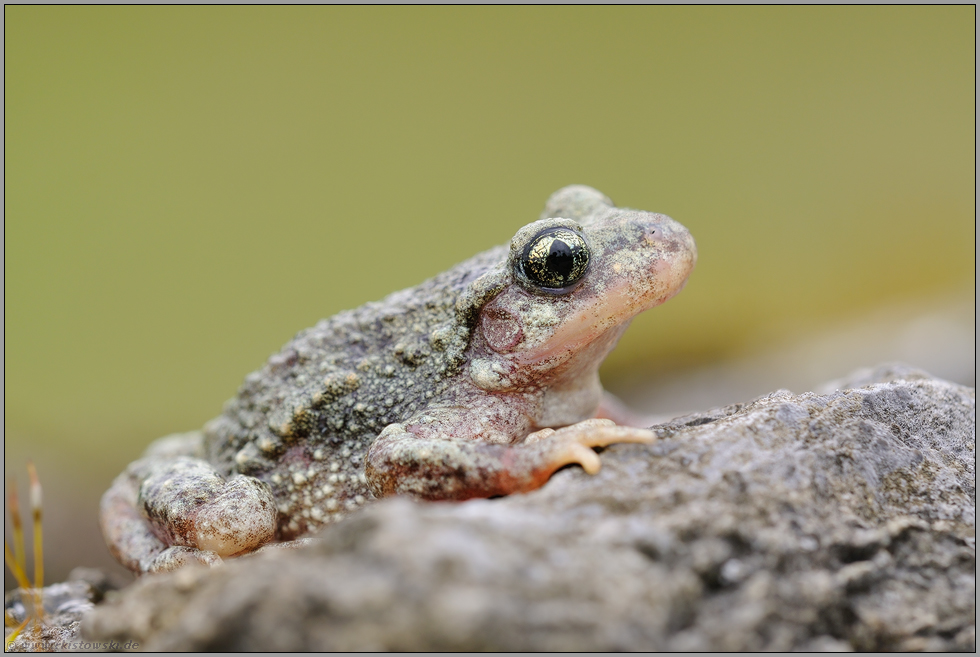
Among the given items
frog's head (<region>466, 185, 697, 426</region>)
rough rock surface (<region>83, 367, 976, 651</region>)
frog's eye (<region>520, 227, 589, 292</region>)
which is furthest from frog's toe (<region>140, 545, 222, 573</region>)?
frog's eye (<region>520, 227, 589, 292</region>)

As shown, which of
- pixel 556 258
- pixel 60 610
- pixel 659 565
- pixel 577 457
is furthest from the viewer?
pixel 60 610

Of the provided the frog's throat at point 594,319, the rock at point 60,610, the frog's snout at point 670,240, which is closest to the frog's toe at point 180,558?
the rock at point 60,610

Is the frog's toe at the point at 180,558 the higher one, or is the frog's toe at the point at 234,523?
the frog's toe at the point at 234,523

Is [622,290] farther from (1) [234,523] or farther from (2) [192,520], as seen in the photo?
(2) [192,520]

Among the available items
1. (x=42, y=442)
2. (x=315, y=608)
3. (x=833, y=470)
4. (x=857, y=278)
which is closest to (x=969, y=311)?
(x=857, y=278)

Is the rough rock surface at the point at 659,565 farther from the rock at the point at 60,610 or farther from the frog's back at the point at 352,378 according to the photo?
the frog's back at the point at 352,378

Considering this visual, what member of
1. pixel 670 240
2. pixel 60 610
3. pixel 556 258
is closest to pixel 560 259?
pixel 556 258

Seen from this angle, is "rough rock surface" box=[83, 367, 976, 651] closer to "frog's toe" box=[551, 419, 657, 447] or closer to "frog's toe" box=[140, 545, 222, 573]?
"frog's toe" box=[551, 419, 657, 447]
